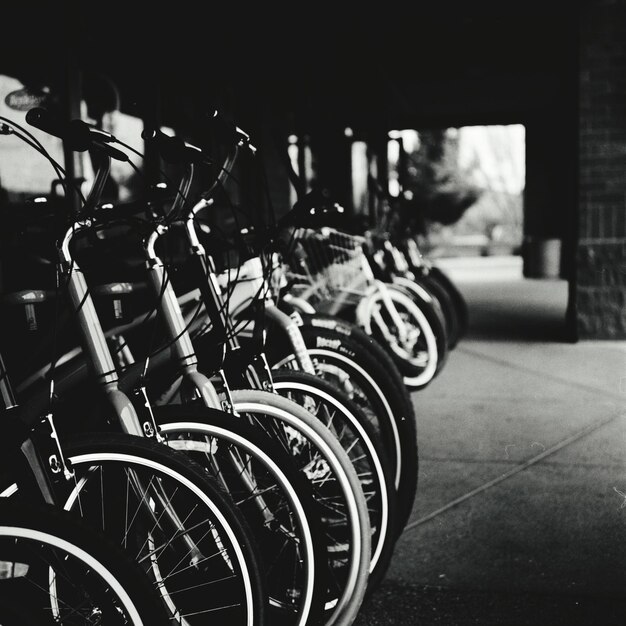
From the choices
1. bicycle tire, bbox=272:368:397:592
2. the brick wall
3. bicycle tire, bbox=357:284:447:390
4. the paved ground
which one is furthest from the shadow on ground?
the brick wall

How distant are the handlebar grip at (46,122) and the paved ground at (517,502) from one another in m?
1.63

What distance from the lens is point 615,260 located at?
6562mm

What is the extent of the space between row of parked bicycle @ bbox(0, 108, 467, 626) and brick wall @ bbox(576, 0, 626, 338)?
4.38 metres

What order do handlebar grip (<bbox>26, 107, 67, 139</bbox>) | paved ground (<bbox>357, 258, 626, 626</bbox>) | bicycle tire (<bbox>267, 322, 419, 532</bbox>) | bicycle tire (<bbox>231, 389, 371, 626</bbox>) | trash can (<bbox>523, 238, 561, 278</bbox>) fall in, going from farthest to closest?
trash can (<bbox>523, 238, 561, 278</bbox>) → bicycle tire (<bbox>267, 322, 419, 532</bbox>) → paved ground (<bbox>357, 258, 626, 626</bbox>) → bicycle tire (<bbox>231, 389, 371, 626</bbox>) → handlebar grip (<bbox>26, 107, 67, 139</bbox>)

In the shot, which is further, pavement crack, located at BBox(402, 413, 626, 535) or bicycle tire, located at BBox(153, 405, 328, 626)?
pavement crack, located at BBox(402, 413, 626, 535)

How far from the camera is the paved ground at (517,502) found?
2357 millimetres

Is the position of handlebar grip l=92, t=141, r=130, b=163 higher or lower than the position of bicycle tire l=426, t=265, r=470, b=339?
higher

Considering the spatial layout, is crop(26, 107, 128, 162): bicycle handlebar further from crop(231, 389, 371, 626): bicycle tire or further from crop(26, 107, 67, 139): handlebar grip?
crop(231, 389, 371, 626): bicycle tire

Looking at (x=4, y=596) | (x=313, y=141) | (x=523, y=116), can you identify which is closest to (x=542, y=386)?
(x=4, y=596)

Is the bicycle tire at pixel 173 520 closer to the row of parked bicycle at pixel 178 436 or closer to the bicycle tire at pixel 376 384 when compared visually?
the row of parked bicycle at pixel 178 436

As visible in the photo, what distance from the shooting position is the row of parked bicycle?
1489mm

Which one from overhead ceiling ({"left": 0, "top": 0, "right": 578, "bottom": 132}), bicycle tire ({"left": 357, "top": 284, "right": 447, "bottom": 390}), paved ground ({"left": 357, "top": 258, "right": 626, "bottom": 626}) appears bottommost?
paved ground ({"left": 357, "top": 258, "right": 626, "bottom": 626})

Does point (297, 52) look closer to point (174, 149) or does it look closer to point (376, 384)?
point (376, 384)

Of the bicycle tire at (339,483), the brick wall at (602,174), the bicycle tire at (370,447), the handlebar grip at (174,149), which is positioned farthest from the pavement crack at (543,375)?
the handlebar grip at (174,149)
